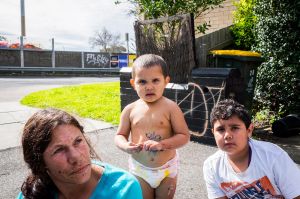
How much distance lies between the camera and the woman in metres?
1.35

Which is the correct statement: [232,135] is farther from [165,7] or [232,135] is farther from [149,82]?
[165,7]

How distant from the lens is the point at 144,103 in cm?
255

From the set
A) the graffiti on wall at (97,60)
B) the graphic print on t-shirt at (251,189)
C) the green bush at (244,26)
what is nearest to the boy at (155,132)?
the graphic print on t-shirt at (251,189)

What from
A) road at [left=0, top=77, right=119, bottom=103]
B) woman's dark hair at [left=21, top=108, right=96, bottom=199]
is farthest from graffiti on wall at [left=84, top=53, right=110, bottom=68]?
woman's dark hair at [left=21, top=108, right=96, bottom=199]

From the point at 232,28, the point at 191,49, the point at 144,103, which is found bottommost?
the point at 144,103

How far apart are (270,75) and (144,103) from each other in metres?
5.03

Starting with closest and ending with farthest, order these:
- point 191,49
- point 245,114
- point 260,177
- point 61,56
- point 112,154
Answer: point 260,177, point 245,114, point 112,154, point 191,49, point 61,56

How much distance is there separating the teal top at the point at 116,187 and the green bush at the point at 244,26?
27.1 ft

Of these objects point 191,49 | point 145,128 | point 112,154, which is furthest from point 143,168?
point 191,49

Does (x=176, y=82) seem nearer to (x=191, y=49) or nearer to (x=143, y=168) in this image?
(x=191, y=49)

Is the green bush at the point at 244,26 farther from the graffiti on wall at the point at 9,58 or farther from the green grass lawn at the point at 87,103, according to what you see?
the graffiti on wall at the point at 9,58

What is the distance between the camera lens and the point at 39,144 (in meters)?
1.34

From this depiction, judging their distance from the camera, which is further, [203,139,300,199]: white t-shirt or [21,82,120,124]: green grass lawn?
[21,82,120,124]: green grass lawn

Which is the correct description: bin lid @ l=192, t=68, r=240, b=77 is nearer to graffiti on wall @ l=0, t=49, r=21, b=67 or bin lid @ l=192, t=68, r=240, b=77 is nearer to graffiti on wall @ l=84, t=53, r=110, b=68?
graffiti on wall @ l=0, t=49, r=21, b=67
